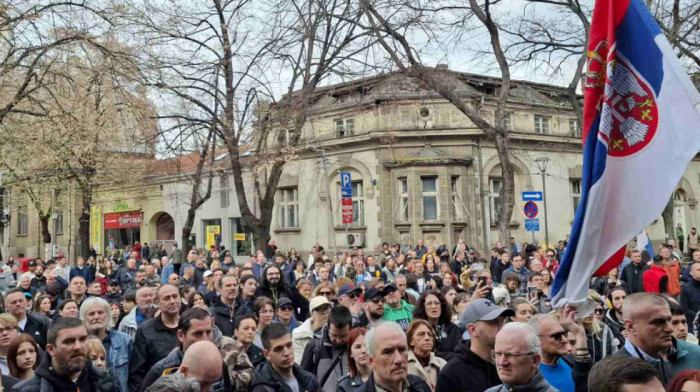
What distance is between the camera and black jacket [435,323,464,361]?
6939mm

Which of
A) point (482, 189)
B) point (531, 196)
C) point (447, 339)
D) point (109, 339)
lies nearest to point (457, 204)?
point (482, 189)

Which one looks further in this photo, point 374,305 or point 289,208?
point 289,208

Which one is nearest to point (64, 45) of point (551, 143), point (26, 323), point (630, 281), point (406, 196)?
point (26, 323)

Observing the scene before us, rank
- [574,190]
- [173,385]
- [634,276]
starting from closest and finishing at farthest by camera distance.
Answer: [173,385] → [634,276] → [574,190]

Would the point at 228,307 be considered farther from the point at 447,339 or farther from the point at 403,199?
the point at 403,199

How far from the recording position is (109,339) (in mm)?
6789

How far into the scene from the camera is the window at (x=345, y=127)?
33.6 m

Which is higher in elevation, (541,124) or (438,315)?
(541,124)

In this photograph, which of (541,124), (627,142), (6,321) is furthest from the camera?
(541,124)

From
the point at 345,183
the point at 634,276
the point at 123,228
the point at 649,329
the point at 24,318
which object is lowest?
the point at 634,276

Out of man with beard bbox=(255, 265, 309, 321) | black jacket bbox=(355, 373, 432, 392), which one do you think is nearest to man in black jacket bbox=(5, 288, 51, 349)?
man with beard bbox=(255, 265, 309, 321)

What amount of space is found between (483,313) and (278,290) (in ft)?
19.4

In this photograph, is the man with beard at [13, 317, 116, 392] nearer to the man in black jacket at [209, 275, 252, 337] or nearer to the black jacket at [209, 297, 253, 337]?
the black jacket at [209, 297, 253, 337]

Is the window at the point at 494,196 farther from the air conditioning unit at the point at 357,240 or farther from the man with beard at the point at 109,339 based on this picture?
the man with beard at the point at 109,339
